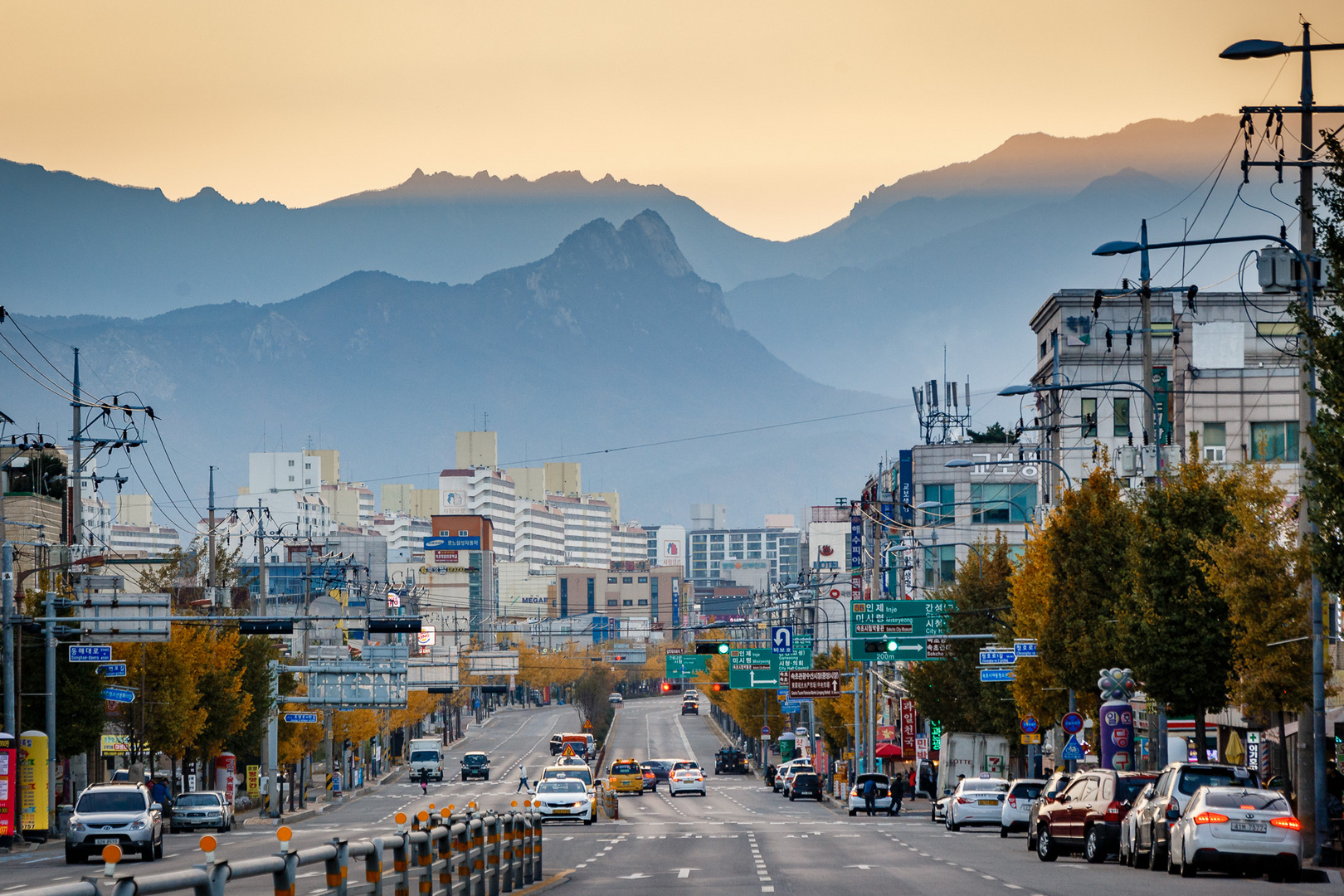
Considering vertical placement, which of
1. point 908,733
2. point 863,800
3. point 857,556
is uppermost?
point 857,556

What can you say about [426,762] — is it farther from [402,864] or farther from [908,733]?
[402,864]

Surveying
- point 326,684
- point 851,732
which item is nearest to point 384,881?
point 326,684

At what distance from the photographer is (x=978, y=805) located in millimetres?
54969

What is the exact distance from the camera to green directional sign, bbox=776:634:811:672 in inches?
3413

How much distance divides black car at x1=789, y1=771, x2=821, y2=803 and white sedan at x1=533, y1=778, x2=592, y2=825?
3316cm

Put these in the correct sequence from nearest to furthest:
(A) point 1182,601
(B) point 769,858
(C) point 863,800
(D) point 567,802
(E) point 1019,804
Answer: (B) point 769,858, (A) point 1182,601, (E) point 1019,804, (D) point 567,802, (C) point 863,800

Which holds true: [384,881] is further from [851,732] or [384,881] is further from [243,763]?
[851,732]

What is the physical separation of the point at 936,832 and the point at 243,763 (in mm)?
49916

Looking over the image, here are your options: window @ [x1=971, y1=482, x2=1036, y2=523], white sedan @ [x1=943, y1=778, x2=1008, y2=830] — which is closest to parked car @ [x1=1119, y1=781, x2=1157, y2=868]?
white sedan @ [x1=943, y1=778, x2=1008, y2=830]

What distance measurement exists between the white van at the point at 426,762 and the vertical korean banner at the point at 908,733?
35.1 meters

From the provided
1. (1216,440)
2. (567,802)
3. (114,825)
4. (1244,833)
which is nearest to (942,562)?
(1216,440)

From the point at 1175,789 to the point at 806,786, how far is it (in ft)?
208

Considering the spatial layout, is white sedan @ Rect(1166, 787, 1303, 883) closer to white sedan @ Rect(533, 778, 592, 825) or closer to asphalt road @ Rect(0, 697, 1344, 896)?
asphalt road @ Rect(0, 697, 1344, 896)

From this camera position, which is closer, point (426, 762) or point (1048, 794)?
point (1048, 794)
